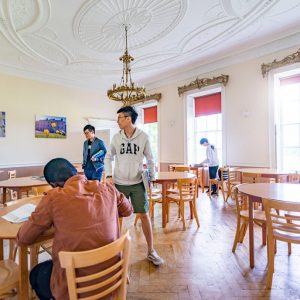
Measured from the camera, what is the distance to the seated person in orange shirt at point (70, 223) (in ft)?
3.30

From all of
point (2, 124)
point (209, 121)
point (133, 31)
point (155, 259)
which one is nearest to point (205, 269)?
point (155, 259)

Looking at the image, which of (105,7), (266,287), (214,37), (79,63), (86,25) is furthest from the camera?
(79,63)

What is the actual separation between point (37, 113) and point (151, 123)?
12.1 feet

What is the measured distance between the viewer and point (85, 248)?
101 cm

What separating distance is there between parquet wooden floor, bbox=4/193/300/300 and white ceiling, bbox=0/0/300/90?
135 inches

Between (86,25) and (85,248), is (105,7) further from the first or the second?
(85,248)

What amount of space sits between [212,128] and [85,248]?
229 inches

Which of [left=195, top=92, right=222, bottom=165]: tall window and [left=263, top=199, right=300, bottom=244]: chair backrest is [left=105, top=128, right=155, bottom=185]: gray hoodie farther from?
[left=195, top=92, right=222, bottom=165]: tall window

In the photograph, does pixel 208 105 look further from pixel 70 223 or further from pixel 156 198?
pixel 70 223

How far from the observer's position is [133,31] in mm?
4133

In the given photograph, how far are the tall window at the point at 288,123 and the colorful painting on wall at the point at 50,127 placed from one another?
5749 millimetres

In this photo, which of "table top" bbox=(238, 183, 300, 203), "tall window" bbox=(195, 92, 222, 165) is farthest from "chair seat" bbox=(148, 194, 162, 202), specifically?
"tall window" bbox=(195, 92, 222, 165)

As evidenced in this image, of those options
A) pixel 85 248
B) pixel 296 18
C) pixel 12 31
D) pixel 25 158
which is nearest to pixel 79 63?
pixel 12 31

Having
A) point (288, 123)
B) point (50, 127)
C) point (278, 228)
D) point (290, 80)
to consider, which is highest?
point (290, 80)
